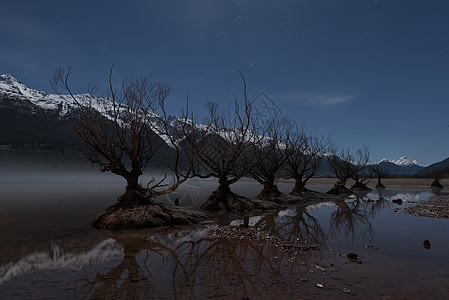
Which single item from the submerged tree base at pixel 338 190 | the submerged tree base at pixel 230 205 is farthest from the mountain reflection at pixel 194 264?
the submerged tree base at pixel 338 190

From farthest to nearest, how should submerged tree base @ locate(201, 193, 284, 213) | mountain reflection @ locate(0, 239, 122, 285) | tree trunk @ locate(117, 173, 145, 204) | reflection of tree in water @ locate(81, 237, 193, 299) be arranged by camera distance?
1. submerged tree base @ locate(201, 193, 284, 213)
2. tree trunk @ locate(117, 173, 145, 204)
3. mountain reflection @ locate(0, 239, 122, 285)
4. reflection of tree in water @ locate(81, 237, 193, 299)

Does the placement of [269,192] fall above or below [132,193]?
below

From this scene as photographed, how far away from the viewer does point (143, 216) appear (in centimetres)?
1544

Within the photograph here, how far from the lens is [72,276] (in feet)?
24.2

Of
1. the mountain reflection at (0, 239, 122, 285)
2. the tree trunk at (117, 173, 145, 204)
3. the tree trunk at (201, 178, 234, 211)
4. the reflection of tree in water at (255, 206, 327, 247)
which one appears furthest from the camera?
the tree trunk at (201, 178, 234, 211)

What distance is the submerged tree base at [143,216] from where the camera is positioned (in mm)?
15047

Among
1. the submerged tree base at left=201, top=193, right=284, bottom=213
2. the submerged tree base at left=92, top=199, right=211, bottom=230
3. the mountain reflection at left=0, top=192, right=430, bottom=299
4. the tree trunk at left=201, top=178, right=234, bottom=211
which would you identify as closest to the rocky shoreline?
the submerged tree base at left=92, top=199, right=211, bottom=230

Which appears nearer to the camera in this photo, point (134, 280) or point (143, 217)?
point (134, 280)

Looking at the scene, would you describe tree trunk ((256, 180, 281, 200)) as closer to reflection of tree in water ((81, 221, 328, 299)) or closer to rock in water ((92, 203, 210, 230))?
rock in water ((92, 203, 210, 230))

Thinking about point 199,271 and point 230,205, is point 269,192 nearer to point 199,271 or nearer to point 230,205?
point 230,205

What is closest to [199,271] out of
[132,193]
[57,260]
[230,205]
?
[57,260]

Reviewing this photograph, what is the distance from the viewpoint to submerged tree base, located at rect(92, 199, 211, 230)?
→ 49.4 feet

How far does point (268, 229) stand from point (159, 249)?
21.9 ft

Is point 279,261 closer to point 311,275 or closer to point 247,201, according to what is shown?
point 311,275
